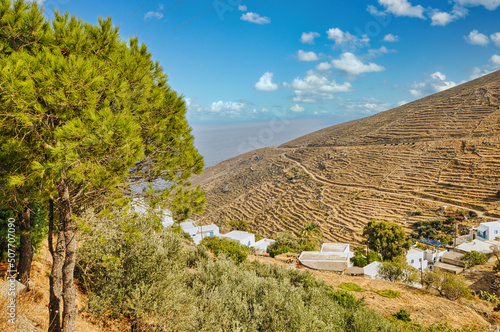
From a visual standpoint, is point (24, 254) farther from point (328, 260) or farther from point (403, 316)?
point (328, 260)

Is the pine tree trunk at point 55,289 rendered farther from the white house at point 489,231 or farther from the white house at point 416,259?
the white house at point 489,231

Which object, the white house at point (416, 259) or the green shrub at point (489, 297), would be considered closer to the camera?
the green shrub at point (489, 297)

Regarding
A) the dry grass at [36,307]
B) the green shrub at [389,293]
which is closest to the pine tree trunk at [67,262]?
the dry grass at [36,307]

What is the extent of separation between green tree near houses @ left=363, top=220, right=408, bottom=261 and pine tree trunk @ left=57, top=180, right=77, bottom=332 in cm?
3016

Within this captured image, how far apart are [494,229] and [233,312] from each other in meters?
36.1

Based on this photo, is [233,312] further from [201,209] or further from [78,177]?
[78,177]

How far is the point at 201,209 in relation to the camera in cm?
649

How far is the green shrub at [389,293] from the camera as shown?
13.5 meters

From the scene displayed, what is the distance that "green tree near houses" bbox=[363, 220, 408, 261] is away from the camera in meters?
28.5

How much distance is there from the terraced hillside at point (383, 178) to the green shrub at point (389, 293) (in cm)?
2180

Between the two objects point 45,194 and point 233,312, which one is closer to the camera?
point 45,194

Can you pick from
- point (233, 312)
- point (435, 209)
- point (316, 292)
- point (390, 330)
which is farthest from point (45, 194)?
point (435, 209)

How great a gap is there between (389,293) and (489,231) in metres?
24.4

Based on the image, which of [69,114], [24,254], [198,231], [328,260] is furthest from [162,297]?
[198,231]
